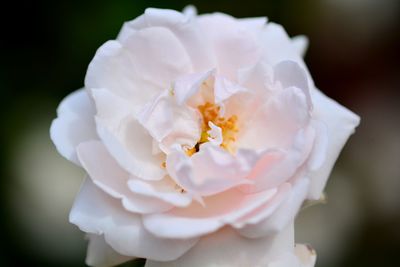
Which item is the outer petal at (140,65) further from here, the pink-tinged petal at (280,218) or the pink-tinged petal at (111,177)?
the pink-tinged petal at (280,218)

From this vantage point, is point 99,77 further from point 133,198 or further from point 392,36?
point 392,36

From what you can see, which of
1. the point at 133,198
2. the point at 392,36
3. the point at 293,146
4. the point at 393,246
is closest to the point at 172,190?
the point at 133,198

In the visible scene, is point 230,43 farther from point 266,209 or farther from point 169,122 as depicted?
point 266,209

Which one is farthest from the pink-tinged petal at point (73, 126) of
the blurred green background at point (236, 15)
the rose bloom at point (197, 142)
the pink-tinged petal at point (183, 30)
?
the blurred green background at point (236, 15)

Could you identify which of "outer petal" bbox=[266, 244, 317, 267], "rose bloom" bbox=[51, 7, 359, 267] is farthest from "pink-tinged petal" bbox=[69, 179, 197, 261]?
"outer petal" bbox=[266, 244, 317, 267]

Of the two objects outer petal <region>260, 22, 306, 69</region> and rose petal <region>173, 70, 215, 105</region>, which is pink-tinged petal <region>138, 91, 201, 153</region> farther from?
outer petal <region>260, 22, 306, 69</region>

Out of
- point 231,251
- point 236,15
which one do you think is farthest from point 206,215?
point 236,15
